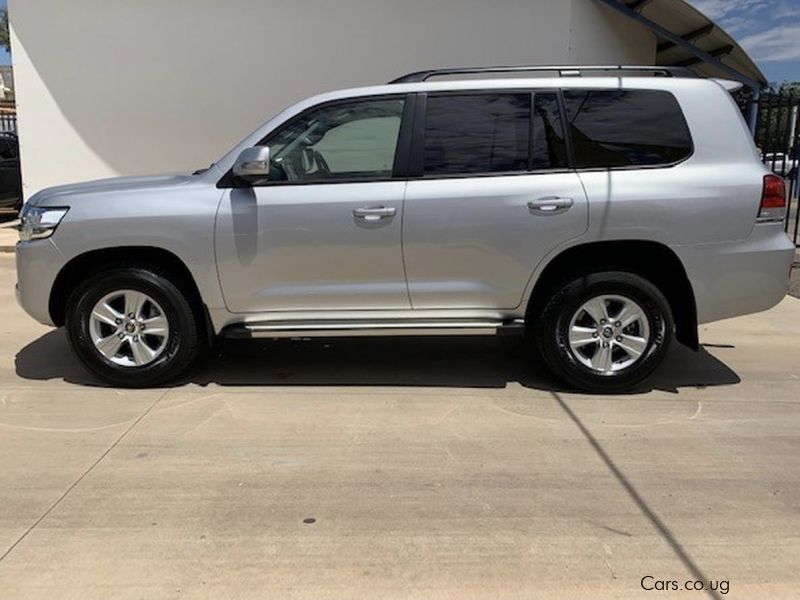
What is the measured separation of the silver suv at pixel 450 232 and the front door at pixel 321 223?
1cm

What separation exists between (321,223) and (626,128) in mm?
2041

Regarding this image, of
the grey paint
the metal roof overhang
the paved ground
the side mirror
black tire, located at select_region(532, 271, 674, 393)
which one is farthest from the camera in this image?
the metal roof overhang

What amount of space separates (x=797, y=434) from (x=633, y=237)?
1476 millimetres

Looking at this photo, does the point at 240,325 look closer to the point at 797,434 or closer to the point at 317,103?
the point at 317,103

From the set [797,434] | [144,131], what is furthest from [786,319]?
[144,131]

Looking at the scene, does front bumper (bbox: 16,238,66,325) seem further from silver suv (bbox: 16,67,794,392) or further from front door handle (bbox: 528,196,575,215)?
front door handle (bbox: 528,196,575,215)

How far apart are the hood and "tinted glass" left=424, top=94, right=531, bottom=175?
165cm

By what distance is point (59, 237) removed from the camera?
4.66 metres

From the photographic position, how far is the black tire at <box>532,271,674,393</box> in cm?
461

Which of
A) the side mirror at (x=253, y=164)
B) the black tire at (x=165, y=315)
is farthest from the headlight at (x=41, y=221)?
the side mirror at (x=253, y=164)

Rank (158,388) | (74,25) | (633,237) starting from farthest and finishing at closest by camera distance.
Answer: (74,25)
(158,388)
(633,237)

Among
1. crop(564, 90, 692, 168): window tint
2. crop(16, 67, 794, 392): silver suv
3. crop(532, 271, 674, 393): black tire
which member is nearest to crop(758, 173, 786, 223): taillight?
crop(16, 67, 794, 392): silver suv

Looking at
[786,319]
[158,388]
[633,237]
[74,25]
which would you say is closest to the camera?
[633,237]

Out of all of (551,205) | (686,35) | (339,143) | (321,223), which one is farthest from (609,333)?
(686,35)
